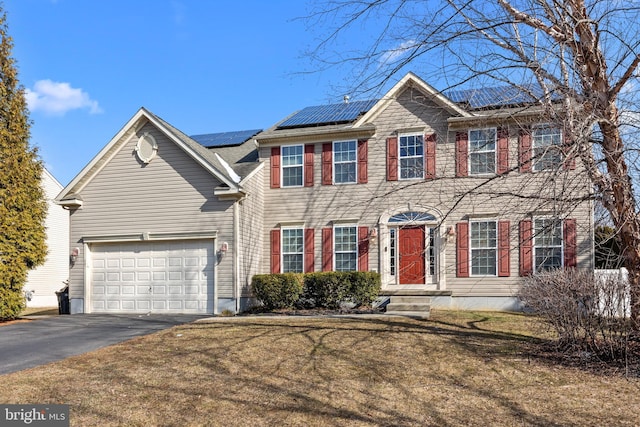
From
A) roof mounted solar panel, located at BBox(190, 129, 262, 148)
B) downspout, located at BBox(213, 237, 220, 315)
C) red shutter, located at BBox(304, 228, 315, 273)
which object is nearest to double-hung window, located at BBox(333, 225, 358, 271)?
red shutter, located at BBox(304, 228, 315, 273)

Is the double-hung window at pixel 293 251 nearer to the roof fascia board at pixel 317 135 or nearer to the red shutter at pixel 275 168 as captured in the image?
the red shutter at pixel 275 168

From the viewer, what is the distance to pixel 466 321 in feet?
35.4

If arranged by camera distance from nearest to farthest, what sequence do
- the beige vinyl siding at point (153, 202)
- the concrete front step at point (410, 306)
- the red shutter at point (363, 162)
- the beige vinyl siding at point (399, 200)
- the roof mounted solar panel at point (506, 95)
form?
1. the roof mounted solar panel at point (506, 95)
2. the concrete front step at point (410, 306)
3. the beige vinyl siding at point (153, 202)
4. the beige vinyl siding at point (399, 200)
5. the red shutter at point (363, 162)

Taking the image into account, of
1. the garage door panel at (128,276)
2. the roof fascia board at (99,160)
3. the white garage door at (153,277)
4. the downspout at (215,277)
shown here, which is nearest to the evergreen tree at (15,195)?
the roof fascia board at (99,160)

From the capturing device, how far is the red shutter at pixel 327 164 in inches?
607

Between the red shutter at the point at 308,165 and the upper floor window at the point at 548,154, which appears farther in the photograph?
the red shutter at the point at 308,165

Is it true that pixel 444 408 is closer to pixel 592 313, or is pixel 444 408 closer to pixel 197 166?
pixel 592 313

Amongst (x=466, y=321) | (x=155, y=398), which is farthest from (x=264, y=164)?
(x=155, y=398)

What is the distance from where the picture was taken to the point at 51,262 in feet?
75.2

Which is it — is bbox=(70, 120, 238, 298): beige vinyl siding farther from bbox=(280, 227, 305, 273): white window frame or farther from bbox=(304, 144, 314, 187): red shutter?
bbox=(304, 144, 314, 187): red shutter

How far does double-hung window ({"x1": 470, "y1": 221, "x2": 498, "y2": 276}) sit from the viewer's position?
14.1 metres

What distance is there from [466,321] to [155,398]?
23.8 feet

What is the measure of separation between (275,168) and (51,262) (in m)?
A: 14.2

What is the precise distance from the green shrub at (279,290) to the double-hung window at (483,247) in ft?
17.8
